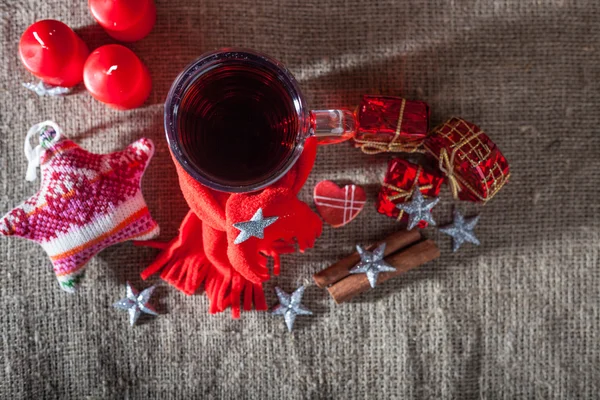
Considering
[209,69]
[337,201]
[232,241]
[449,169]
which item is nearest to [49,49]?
[209,69]

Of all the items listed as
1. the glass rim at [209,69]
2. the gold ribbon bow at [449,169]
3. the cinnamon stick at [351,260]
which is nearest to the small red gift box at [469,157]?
the gold ribbon bow at [449,169]

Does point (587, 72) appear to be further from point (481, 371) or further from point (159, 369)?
point (159, 369)

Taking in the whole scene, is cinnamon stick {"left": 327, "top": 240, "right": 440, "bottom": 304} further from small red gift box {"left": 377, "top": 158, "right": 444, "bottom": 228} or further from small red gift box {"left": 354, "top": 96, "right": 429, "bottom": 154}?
small red gift box {"left": 354, "top": 96, "right": 429, "bottom": 154}

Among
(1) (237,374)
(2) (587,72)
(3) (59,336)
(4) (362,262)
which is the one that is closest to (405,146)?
(4) (362,262)

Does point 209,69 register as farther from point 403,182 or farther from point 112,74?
point 403,182

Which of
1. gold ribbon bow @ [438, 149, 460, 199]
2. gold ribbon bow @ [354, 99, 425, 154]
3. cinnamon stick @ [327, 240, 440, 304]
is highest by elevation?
gold ribbon bow @ [354, 99, 425, 154]

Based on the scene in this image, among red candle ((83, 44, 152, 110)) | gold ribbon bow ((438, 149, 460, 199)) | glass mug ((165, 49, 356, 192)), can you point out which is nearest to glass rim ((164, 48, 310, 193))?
glass mug ((165, 49, 356, 192))
